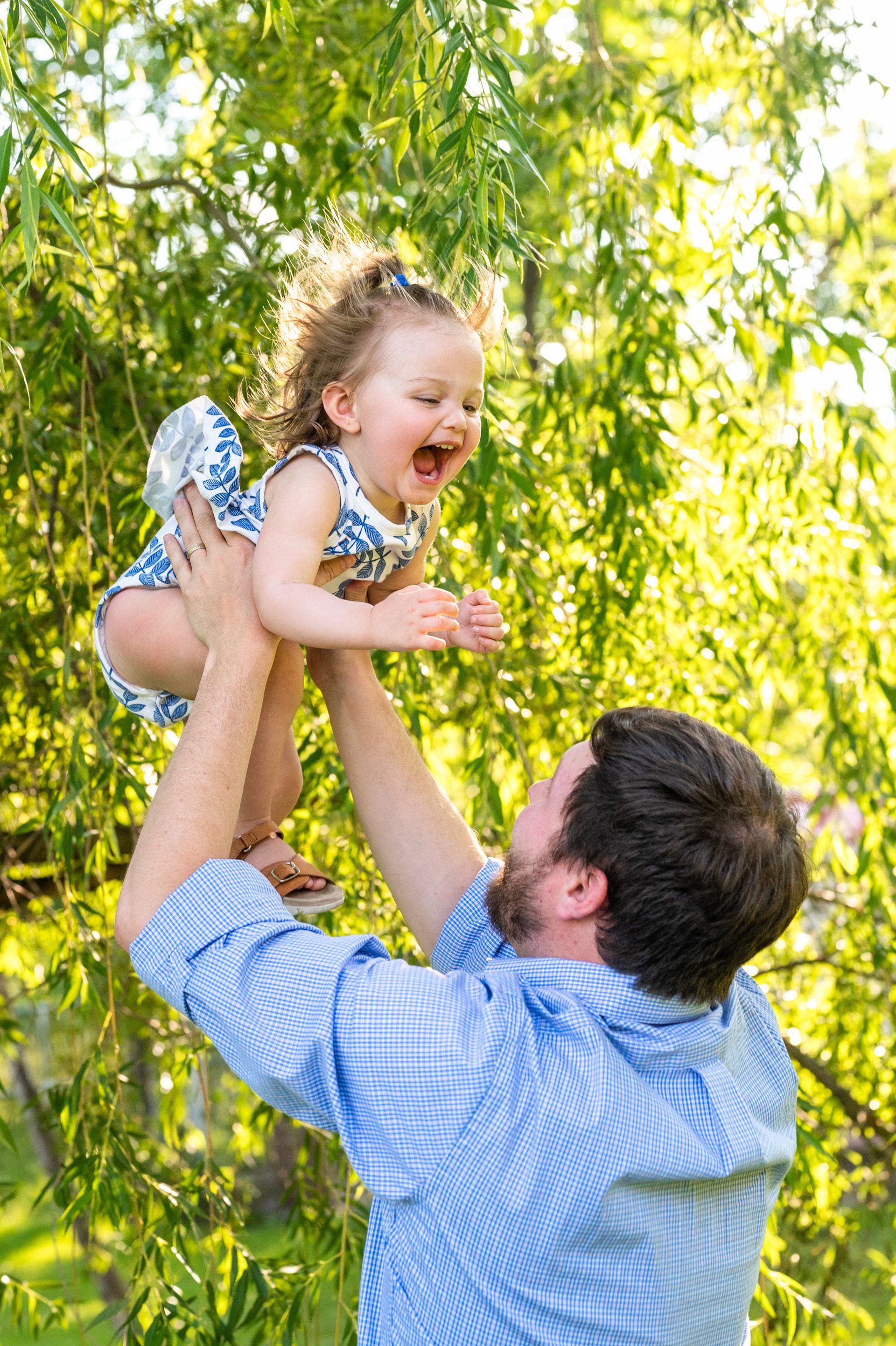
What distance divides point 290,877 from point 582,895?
15.3 inches

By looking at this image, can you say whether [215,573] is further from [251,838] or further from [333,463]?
[251,838]

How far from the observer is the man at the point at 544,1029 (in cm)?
114

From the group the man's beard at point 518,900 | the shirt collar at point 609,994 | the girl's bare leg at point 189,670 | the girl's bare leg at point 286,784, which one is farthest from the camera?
the girl's bare leg at point 286,784

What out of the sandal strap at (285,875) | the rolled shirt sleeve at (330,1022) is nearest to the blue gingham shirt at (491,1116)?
the rolled shirt sleeve at (330,1022)

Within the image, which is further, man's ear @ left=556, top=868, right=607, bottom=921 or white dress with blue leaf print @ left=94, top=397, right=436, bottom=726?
white dress with blue leaf print @ left=94, top=397, right=436, bottom=726

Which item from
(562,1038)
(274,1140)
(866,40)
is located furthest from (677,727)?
(274,1140)

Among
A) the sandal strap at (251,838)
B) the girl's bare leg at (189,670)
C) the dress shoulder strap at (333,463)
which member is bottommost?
the sandal strap at (251,838)

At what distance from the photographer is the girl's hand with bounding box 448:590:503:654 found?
4.79 ft

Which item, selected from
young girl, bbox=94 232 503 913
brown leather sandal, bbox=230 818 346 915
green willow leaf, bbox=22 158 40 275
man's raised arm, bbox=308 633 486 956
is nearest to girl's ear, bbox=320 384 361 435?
young girl, bbox=94 232 503 913

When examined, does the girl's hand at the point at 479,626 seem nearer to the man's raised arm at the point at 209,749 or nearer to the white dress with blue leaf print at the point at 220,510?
the white dress with blue leaf print at the point at 220,510

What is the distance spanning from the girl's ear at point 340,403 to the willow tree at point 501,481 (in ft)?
1.59

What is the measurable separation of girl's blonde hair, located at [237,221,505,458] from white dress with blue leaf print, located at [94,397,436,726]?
9 cm

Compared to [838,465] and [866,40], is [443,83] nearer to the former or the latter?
[838,465]

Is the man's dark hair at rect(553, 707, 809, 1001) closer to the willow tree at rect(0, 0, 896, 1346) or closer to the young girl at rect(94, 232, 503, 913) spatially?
the young girl at rect(94, 232, 503, 913)
